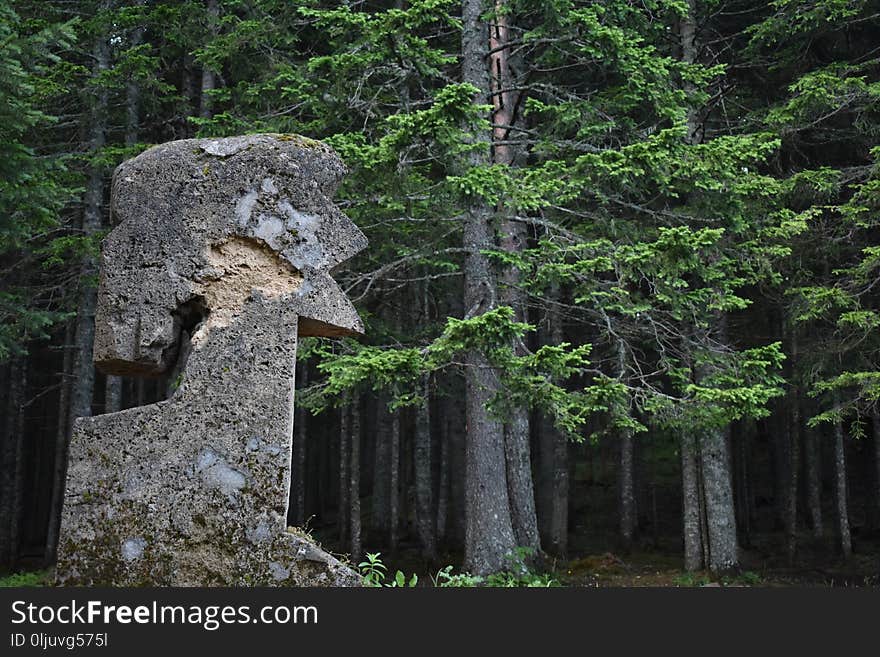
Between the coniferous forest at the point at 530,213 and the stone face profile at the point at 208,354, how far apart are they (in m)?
3.98

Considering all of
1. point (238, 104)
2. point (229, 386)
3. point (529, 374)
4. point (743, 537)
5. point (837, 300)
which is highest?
point (238, 104)

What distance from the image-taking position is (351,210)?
1247cm

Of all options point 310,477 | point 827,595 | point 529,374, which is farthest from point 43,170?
point 310,477

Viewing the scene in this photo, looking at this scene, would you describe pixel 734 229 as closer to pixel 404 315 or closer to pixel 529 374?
pixel 529 374

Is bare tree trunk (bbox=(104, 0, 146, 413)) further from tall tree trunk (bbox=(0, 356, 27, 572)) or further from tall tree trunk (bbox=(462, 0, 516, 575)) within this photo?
tall tree trunk (bbox=(462, 0, 516, 575))

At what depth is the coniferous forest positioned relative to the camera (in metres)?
11.3

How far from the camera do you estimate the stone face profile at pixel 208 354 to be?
4957 millimetres

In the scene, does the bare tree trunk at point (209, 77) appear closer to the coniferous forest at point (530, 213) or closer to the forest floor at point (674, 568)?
the coniferous forest at point (530, 213)

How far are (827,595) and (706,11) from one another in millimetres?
14970

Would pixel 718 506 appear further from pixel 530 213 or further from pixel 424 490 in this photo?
pixel 530 213

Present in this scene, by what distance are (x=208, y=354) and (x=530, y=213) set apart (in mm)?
11163

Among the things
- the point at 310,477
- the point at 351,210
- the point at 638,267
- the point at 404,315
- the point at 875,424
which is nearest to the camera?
the point at 638,267

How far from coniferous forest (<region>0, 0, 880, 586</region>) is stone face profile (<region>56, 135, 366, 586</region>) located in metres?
3.98

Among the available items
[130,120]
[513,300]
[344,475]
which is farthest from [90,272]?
[344,475]
